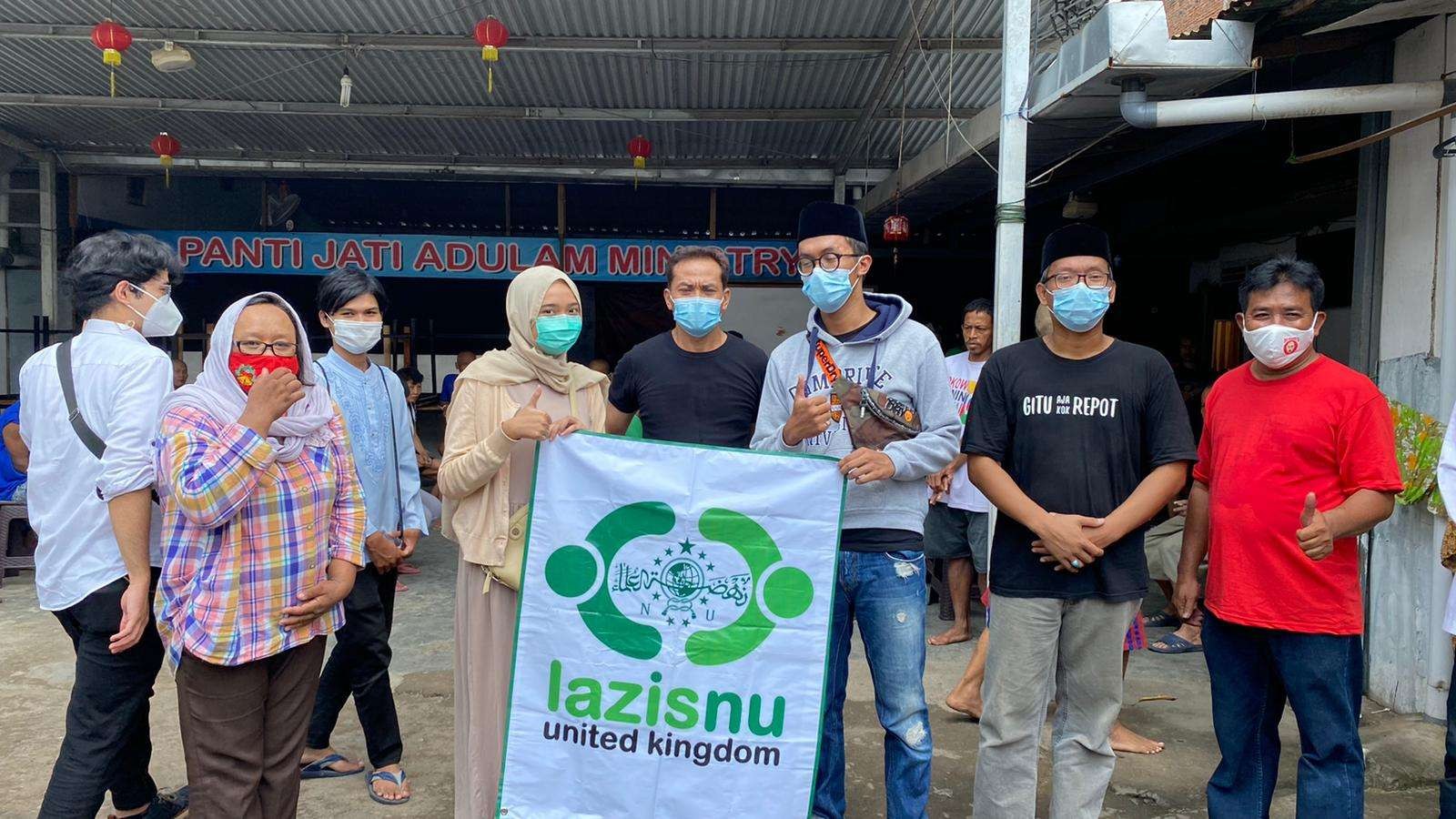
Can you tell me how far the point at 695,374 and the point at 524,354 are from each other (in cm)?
53

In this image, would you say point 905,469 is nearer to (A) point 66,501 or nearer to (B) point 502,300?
(A) point 66,501

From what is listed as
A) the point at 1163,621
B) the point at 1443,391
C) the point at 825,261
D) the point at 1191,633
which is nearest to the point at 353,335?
the point at 825,261

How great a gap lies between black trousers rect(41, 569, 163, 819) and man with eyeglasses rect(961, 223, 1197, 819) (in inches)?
92.2

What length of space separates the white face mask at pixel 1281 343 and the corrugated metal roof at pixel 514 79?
409 cm

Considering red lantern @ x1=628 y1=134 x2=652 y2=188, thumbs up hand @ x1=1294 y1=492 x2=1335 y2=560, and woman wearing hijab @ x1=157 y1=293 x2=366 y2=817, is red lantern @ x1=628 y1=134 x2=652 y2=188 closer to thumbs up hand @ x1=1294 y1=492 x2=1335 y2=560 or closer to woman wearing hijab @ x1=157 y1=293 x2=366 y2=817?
woman wearing hijab @ x1=157 y1=293 x2=366 y2=817

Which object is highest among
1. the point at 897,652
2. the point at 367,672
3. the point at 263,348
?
the point at 263,348

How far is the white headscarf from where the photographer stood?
2.37 metres

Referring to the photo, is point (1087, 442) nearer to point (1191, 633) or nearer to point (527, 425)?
point (527, 425)

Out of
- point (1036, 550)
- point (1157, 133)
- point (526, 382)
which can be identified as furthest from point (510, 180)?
point (1036, 550)

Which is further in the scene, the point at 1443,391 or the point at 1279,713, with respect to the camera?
the point at 1443,391

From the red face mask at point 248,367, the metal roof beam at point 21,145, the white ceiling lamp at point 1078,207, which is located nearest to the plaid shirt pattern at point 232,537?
the red face mask at point 248,367

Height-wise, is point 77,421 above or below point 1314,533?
above

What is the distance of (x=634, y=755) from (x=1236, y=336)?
9.38 metres

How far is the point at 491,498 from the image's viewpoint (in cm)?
285
